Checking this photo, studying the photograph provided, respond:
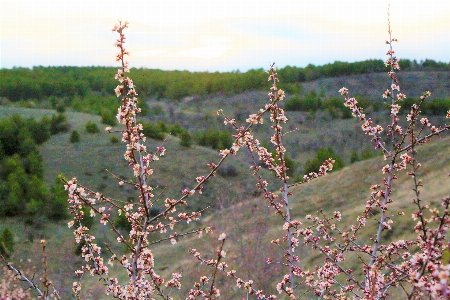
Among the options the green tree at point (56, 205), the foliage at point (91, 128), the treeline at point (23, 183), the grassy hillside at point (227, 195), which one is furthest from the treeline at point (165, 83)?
the green tree at point (56, 205)

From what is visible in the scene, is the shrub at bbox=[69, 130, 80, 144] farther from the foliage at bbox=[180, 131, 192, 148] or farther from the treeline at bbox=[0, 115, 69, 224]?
the foliage at bbox=[180, 131, 192, 148]

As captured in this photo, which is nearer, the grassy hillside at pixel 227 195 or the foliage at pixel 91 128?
the grassy hillside at pixel 227 195

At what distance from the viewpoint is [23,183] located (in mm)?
27609

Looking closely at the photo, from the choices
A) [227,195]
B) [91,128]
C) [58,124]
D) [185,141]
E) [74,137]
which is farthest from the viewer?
[185,141]

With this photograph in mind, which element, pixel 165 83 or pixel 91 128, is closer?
pixel 91 128

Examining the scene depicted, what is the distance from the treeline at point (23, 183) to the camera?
26.2 metres

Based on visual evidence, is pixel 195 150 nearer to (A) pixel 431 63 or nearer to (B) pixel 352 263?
(B) pixel 352 263

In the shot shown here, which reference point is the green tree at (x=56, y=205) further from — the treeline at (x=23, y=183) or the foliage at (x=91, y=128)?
the foliage at (x=91, y=128)

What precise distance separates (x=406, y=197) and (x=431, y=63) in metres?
62.2

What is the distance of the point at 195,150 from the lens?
44.5m

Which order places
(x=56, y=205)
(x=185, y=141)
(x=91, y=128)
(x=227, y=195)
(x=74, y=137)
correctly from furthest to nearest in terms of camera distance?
1. (x=185, y=141)
2. (x=91, y=128)
3. (x=74, y=137)
4. (x=56, y=205)
5. (x=227, y=195)

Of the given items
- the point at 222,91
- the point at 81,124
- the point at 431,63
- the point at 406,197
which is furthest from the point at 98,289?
the point at 222,91

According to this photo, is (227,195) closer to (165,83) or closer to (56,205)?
(56,205)

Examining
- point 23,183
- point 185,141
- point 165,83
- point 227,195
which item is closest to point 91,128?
point 185,141
